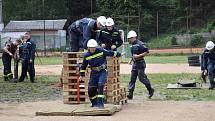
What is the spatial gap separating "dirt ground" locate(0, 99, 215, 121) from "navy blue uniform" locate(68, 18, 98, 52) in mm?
1618

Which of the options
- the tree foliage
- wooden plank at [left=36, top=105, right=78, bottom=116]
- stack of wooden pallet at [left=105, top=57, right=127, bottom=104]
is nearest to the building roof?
the tree foliage

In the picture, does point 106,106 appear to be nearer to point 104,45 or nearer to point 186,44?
point 104,45

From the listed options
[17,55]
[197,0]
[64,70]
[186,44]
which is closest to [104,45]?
[64,70]

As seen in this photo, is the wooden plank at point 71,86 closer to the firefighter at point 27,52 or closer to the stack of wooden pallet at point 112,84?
the stack of wooden pallet at point 112,84

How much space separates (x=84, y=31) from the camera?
14.2 meters

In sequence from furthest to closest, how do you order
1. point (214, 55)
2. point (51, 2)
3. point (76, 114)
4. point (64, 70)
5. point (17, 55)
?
point (51, 2), point (17, 55), point (214, 55), point (64, 70), point (76, 114)

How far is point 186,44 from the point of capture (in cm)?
6172

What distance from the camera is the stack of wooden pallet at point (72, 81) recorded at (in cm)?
1417

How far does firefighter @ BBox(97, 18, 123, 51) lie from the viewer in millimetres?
14406

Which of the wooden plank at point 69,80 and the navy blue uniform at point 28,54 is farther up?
the navy blue uniform at point 28,54

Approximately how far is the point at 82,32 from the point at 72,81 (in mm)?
1361

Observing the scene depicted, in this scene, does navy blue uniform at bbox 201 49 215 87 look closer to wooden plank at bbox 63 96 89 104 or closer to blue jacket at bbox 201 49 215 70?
blue jacket at bbox 201 49 215 70

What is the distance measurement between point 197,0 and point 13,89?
180 feet

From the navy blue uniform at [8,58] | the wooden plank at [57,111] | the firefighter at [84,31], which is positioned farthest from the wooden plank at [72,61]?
the navy blue uniform at [8,58]
